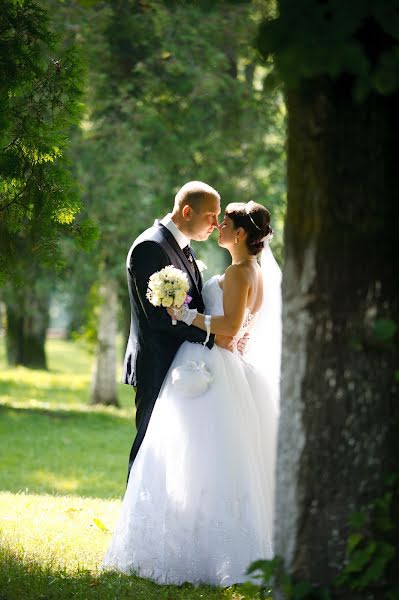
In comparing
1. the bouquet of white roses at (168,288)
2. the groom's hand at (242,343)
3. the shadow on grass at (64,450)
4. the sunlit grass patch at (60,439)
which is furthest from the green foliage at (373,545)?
the sunlit grass patch at (60,439)

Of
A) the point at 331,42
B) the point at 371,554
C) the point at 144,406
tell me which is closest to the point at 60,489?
the point at 144,406

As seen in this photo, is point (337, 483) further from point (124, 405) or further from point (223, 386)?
point (124, 405)

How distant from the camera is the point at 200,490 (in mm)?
5152

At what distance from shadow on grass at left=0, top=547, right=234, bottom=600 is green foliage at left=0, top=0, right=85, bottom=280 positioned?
5.44ft

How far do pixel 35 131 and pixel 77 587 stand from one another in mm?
2449

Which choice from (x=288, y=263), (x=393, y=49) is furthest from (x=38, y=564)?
(x=393, y=49)

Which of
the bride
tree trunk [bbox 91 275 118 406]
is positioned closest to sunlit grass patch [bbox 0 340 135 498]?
tree trunk [bbox 91 275 118 406]

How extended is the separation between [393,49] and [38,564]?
348cm

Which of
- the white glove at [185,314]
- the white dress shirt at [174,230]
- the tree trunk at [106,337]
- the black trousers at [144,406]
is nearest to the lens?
the white glove at [185,314]

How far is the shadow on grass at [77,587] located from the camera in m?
4.57

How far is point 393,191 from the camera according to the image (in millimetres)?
3193

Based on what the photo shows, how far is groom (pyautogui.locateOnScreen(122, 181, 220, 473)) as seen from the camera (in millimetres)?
5465

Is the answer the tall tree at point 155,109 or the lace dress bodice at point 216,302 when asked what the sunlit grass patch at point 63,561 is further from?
the tall tree at point 155,109

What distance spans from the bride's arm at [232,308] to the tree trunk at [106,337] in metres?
10.3
